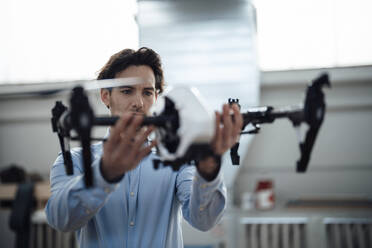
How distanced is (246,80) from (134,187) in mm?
999

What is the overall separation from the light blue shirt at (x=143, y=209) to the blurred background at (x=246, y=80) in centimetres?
54

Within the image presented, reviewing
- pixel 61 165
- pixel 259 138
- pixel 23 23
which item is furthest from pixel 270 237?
pixel 23 23

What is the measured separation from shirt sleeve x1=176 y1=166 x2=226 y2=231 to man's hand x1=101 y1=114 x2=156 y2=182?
12 cm

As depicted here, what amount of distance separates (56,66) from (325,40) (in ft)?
5.25

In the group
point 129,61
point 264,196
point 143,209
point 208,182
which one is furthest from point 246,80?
point 208,182

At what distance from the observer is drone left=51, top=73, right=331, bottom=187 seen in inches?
15.5

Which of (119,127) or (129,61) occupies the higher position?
(129,61)

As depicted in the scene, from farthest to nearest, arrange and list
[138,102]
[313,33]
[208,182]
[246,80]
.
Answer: [313,33]
[246,80]
[138,102]
[208,182]

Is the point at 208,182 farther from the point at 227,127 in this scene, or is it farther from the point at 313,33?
the point at 313,33

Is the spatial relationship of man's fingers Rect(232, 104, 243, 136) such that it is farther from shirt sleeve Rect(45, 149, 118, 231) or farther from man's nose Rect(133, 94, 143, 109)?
man's nose Rect(133, 94, 143, 109)

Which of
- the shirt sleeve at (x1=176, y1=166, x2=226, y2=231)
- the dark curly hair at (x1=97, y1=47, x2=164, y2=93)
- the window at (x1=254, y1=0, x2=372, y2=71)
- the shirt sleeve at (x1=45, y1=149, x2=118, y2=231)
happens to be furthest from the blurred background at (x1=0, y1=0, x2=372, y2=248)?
the shirt sleeve at (x1=45, y1=149, x2=118, y2=231)

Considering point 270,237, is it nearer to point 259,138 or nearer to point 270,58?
point 259,138

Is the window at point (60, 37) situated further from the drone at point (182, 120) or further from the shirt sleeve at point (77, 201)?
the drone at point (182, 120)

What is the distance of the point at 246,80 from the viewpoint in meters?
1.62
